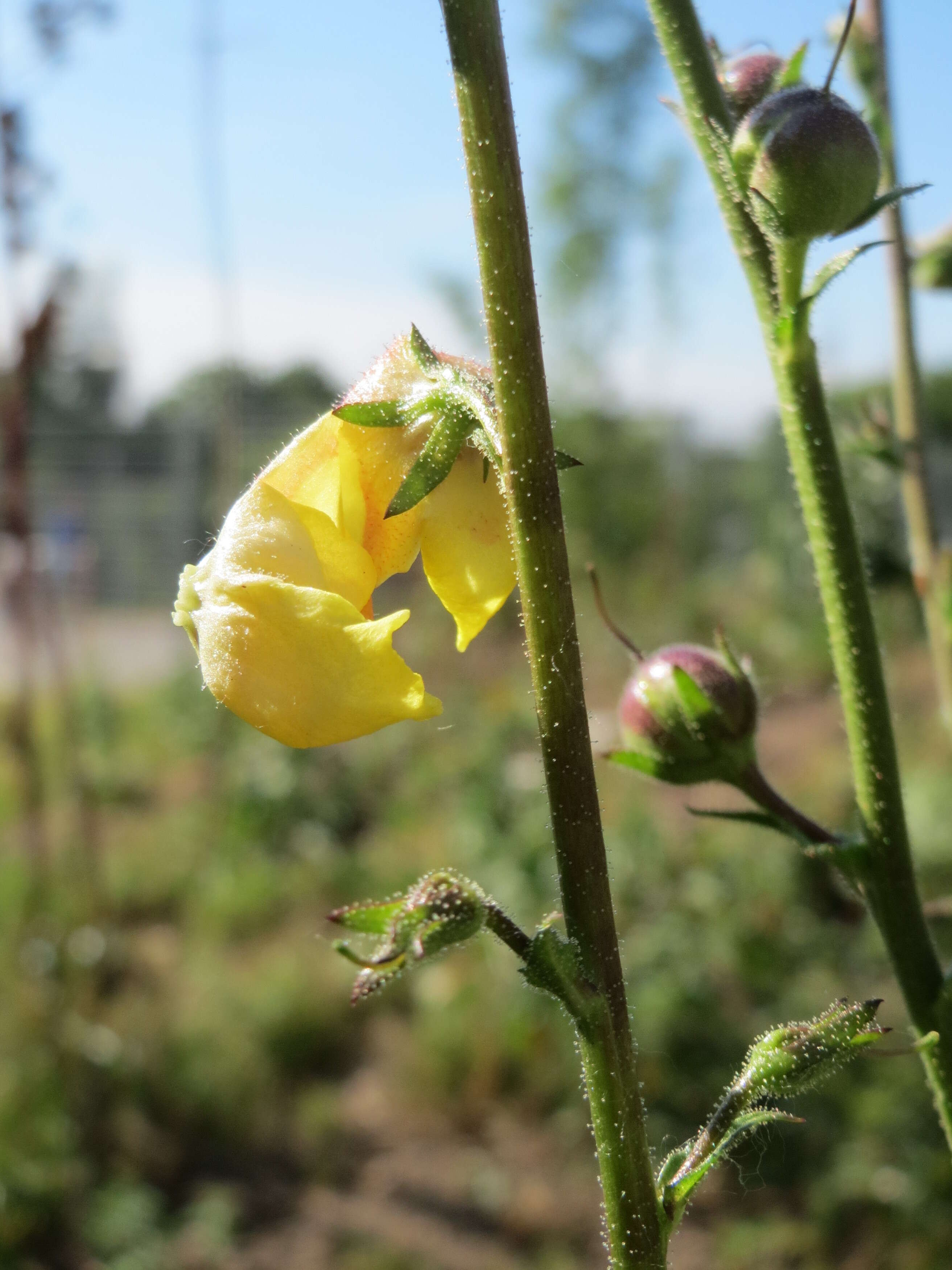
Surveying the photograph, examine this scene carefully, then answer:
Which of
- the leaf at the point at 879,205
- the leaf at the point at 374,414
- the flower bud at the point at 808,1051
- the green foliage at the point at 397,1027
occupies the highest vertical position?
the leaf at the point at 879,205

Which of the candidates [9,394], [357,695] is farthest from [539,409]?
[9,394]

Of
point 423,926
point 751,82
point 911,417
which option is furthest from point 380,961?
point 911,417

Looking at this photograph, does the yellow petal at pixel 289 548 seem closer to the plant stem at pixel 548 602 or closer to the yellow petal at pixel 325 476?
the yellow petal at pixel 325 476

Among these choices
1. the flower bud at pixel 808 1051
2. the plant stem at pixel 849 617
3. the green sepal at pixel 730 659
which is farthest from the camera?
the green sepal at pixel 730 659

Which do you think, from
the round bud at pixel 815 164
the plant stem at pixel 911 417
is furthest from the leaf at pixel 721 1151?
the plant stem at pixel 911 417

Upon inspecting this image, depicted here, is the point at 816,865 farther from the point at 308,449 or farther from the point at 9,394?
the point at 308,449

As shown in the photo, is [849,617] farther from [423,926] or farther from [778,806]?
[423,926]
